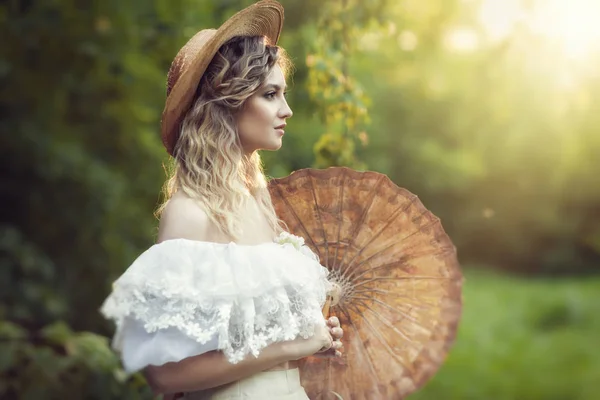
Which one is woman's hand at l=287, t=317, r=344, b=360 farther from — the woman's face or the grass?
the grass

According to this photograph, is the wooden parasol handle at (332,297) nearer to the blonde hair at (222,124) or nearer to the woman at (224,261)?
the woman at (224,261)

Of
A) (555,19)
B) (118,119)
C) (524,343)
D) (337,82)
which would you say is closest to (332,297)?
(337,82)

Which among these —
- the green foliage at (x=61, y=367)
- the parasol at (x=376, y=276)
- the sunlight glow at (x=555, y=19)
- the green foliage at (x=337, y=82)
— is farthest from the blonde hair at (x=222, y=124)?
the sunlight glow at (x=555, y=19)

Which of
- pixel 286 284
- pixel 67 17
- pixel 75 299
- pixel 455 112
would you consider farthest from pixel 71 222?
pixel 455 112

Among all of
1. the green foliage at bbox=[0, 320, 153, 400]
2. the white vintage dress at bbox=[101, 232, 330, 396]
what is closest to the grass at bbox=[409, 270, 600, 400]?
the green foliage at bbox=[0, 320, 153, 400]

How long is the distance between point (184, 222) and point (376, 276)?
2.13ft

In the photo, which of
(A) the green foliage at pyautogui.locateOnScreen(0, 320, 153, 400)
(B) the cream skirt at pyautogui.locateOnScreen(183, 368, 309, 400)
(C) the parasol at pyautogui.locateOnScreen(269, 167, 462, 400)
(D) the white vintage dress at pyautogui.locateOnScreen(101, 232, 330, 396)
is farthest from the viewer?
(A) the green foliage at pyautogui.locateOnScreen(0, 320, 153, 400)

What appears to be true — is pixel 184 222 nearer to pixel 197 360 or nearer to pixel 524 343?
pixel 197 360

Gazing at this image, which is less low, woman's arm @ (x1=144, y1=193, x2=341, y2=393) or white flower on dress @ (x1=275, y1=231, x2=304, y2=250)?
white flower on dress @ (x1=275, y1=231, x2=304, y2=250)

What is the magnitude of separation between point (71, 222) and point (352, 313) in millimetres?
4249

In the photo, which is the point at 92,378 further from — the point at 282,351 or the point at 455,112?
the point at 455,112

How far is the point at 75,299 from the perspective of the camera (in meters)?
6.45

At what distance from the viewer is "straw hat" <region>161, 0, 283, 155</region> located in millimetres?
2004

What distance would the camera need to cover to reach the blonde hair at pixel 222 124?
2004 mm
